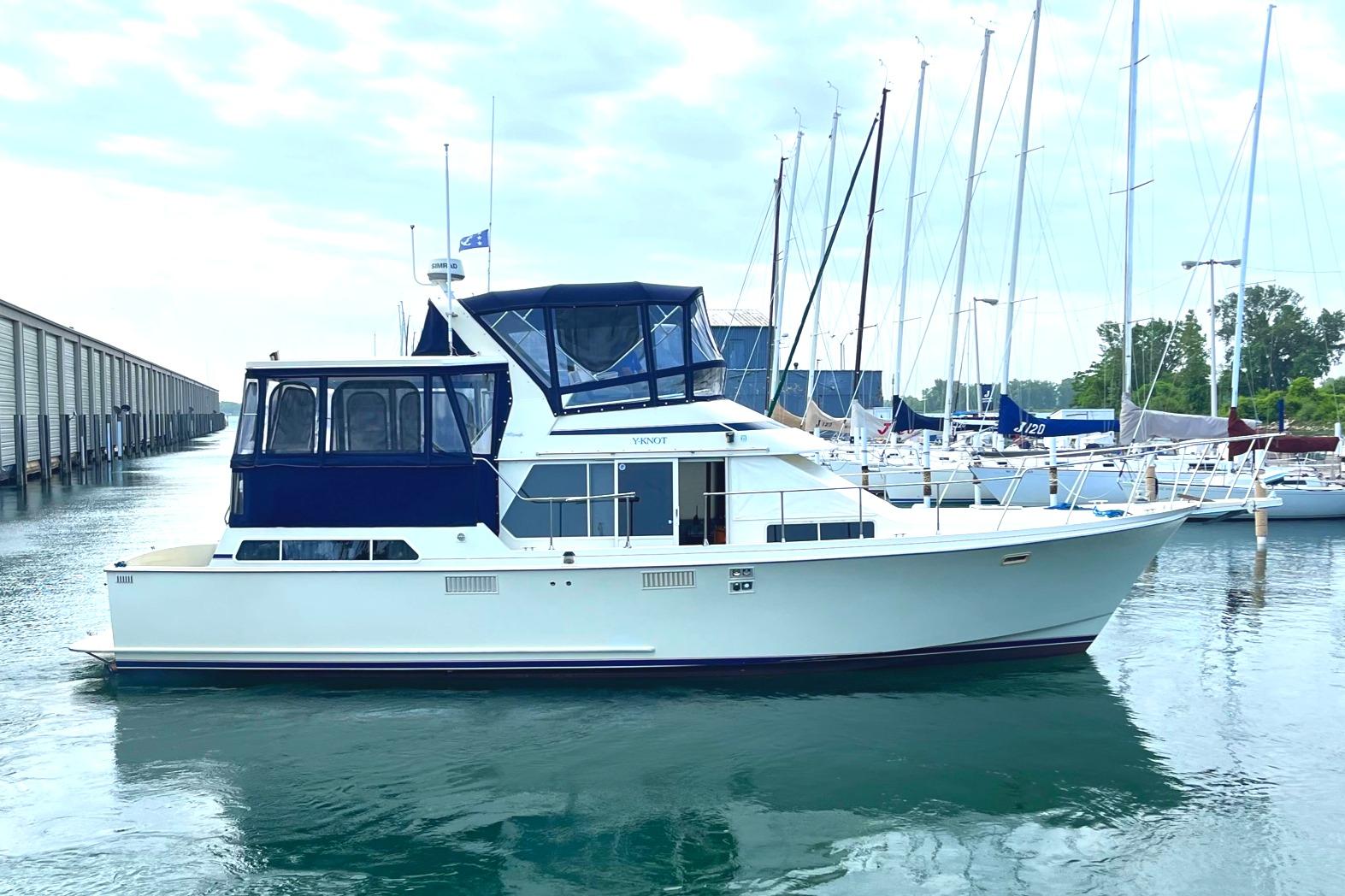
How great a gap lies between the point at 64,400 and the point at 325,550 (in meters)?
44.4

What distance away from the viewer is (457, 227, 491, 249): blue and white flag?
12.1 meters

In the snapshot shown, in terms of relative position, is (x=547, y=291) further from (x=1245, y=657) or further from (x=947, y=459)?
(x=947, y=459)

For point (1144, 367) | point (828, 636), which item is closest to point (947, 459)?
point (828, 636)

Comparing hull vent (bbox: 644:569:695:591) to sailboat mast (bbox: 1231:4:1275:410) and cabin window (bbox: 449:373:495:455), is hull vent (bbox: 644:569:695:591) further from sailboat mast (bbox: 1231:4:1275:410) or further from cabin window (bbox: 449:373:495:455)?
sailboat mast (bbox: 1231:4:1275:410)

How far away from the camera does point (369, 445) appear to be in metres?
10.9

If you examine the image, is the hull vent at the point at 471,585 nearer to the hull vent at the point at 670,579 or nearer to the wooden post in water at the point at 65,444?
the hull vent at the point at 670,579

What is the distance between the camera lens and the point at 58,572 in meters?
19.1

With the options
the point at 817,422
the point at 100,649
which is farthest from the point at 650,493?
the point at 817,422

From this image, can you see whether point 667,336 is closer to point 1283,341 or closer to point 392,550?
point 392,550

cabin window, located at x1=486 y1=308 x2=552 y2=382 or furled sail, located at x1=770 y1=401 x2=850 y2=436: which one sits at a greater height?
cabin window, located at x1=486 y1=308 x2=552 y2=382

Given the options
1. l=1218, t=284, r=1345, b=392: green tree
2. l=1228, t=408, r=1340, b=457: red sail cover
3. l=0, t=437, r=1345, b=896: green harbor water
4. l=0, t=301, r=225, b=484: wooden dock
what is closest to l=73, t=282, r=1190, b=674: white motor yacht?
l=0, t=437, r=1345, b=896: green harbor water

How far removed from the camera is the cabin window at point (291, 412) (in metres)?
10.9

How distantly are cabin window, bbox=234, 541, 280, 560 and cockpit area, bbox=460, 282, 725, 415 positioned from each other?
10.6 ft

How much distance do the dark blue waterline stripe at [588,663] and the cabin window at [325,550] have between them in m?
1.09
